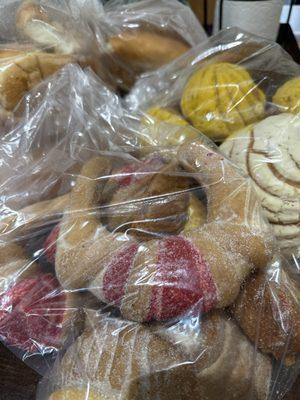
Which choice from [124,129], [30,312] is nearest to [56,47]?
[124,129]

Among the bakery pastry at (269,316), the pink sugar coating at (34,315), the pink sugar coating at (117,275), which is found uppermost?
the pink sugar coating at (117,275)

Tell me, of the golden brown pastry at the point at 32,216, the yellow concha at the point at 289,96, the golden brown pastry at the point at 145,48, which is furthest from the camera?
the golden brown pastry at the point at 145,48

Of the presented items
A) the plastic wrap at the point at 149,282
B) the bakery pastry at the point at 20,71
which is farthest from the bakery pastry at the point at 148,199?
the bakery pastry at the point at 20,71

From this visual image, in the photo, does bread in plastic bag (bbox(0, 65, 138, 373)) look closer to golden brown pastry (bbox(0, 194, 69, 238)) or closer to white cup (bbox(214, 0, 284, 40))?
golden brown pastry (bbox(0, 194, 69, 238))

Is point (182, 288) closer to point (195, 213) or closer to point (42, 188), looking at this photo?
point (195, 213)

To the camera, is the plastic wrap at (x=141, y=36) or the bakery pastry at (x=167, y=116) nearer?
the bakery pastry at (x=167, y=116)

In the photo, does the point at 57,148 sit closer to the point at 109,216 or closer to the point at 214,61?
the point at 109,216

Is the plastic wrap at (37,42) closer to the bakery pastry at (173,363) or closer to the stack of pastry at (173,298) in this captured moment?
the stack of pastry at (173,298)
